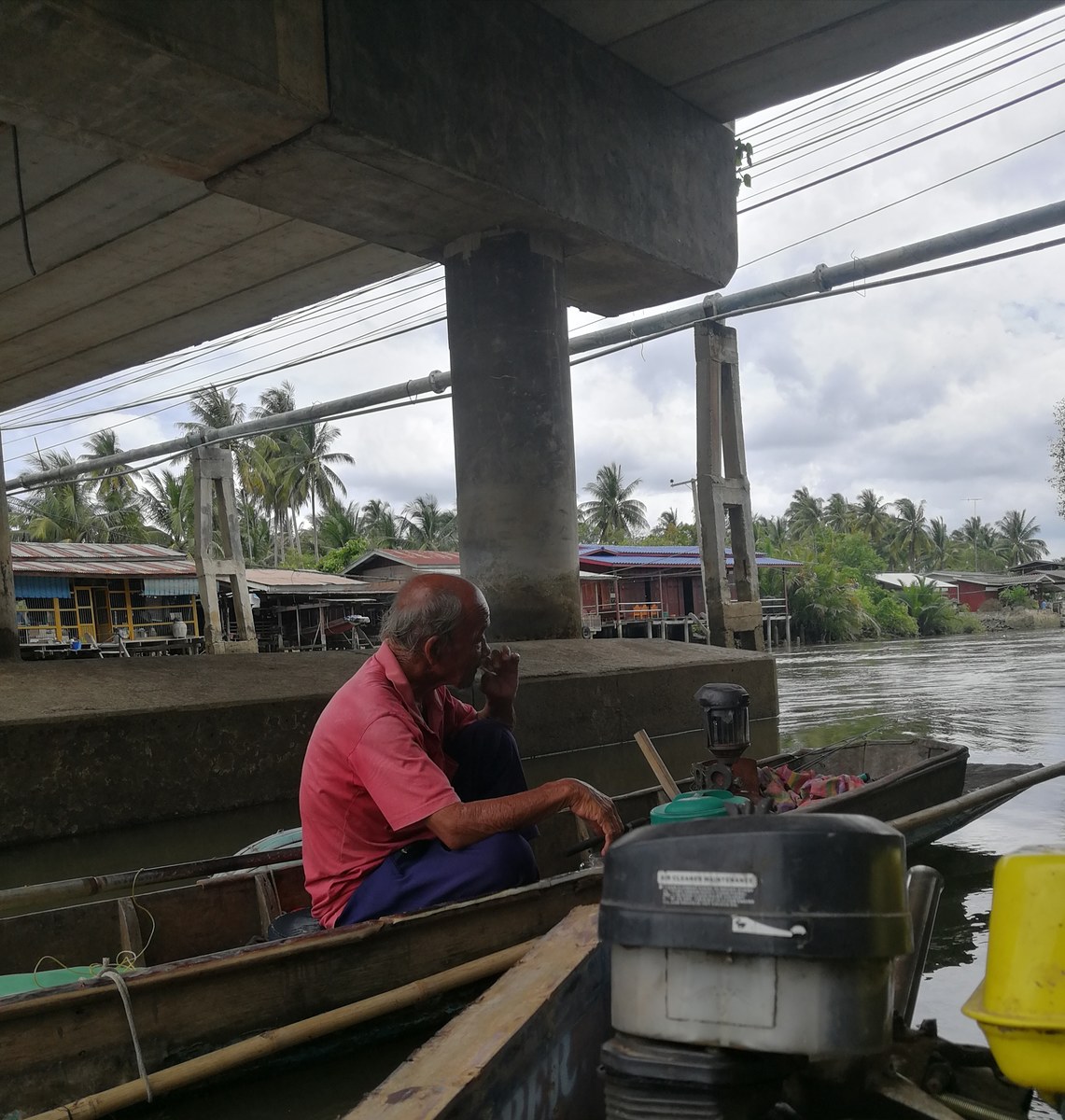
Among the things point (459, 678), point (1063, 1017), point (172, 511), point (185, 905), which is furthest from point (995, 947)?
point (172, 511)

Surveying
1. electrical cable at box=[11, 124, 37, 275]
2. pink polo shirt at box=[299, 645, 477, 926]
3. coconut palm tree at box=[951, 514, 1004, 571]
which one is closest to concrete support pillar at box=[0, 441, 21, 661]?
electrical cable at box=[11, 124, 37, 275]

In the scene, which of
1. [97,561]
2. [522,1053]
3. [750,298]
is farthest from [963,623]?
[522,1053]

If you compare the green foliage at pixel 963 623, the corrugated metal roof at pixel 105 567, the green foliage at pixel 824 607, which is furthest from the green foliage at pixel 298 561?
the green foliage at pixel 963 623

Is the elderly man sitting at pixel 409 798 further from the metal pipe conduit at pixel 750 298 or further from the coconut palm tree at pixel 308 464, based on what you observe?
the coconut palm tree at pixel 308 464

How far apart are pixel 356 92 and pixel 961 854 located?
486 cm

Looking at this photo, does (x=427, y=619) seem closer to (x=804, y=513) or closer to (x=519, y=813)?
(x=519, y=813)

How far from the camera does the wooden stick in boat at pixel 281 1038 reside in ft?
9.06

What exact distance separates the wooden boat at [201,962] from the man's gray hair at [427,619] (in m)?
0.83

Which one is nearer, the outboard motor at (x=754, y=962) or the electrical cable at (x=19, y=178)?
the outboard motor at (x=754, y=962)

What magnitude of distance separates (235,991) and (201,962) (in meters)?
0.15

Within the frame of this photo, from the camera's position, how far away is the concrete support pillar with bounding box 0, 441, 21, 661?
986cm

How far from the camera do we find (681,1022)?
68.6 inches

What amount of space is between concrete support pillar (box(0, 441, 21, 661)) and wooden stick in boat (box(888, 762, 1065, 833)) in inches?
322

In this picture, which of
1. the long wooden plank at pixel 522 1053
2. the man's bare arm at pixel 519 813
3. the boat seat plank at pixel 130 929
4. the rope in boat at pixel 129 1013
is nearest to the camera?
the long wooden plank at pixel 522 1053
